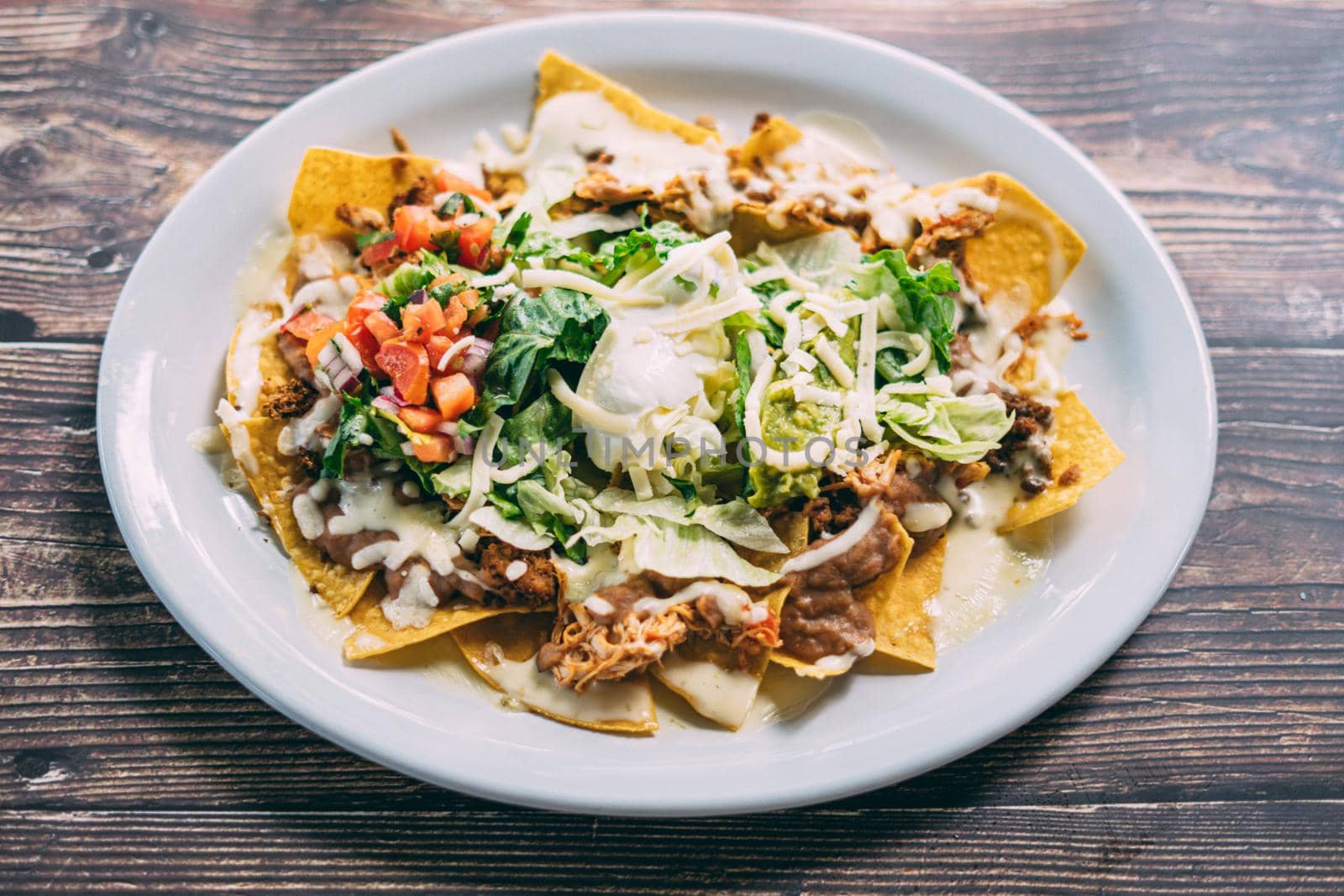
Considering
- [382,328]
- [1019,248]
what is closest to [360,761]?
[382,328]

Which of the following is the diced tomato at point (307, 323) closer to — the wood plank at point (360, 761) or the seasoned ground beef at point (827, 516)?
the wood plank at point (360, 761)

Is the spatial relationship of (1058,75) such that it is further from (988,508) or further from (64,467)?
(64,467)

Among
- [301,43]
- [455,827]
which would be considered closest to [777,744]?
[455,827]

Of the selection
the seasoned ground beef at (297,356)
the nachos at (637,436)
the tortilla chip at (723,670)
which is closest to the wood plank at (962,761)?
the nachos at (637,436)

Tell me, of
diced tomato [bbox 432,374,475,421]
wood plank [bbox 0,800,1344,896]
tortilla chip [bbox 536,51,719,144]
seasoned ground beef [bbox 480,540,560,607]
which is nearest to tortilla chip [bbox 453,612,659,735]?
seasoned ground beef [bbox 480,540,560,607]

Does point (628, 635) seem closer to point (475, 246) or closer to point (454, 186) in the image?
point (475, 246)

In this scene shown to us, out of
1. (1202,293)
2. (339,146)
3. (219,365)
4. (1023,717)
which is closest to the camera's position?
(1023,717)
